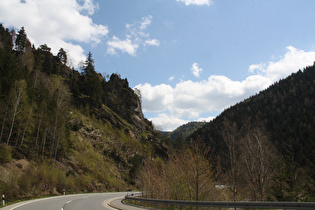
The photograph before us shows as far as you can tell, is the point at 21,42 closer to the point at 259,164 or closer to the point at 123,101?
the point at 123,101

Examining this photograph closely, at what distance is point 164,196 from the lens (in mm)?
17797

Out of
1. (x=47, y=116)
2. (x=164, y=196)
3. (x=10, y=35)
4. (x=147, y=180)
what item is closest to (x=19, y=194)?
(x=147, y=180)

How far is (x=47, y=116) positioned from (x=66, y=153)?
9617 mm

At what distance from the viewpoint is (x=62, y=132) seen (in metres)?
39.3

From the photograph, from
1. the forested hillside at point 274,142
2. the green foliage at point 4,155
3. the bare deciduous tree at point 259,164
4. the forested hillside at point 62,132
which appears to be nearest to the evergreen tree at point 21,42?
the forested hillside at point 62,132

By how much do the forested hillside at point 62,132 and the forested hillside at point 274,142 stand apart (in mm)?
22125

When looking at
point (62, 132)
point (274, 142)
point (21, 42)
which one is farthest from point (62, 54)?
point (274, 142)

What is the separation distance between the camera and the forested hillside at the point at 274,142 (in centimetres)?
1738

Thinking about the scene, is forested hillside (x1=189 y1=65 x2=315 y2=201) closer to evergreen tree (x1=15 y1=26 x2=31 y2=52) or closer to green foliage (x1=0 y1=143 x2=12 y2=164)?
green foliage (x1=0 y1=143 x2=12 y2=164)

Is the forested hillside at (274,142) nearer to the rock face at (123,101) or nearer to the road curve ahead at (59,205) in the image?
the road curve ahead at (59,205)

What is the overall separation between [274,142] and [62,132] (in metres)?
35.4

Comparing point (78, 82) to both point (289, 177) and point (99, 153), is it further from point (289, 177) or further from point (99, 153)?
point (289, 177)

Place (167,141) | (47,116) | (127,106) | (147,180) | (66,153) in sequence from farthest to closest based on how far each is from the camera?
(167,141), (127,106), (66,153), (47,116), (147,180)

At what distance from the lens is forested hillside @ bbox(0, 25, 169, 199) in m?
29.1
